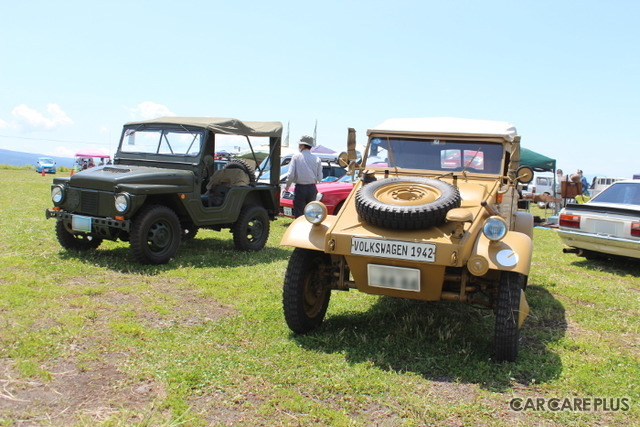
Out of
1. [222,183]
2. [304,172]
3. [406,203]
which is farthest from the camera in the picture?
[304,172]

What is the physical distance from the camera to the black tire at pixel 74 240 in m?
7.32

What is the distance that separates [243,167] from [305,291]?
14.9ft

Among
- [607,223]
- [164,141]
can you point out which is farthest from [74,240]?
[607,223]

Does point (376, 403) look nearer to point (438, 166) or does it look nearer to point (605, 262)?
point (438, 166)

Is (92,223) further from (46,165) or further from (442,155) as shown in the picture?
(46,165)

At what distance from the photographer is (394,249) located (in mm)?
3906

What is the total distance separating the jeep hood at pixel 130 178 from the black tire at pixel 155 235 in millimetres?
349

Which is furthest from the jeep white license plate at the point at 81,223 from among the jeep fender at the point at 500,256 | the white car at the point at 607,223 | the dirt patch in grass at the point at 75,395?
the white car at the point at 607,223

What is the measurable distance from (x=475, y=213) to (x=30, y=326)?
3745 mm

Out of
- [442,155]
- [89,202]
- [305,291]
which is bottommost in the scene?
[305,291]

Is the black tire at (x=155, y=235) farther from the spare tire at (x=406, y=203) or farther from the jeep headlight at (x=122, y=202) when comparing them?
the spare tire at (x=406, y=203)

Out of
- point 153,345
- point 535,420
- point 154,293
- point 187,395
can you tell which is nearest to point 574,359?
point 535,420

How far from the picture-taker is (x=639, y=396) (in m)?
3.60

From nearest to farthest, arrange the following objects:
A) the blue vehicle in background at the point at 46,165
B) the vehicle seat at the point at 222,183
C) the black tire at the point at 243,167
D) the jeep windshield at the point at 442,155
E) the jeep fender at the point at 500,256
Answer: the jeep fender at the point at 500,256, the jeep windshield at the point at 442,155, the vehicle seat at the point at 222,183, the black tire at the point at 243,167, the blue vehicle in background at the point at 46,165
